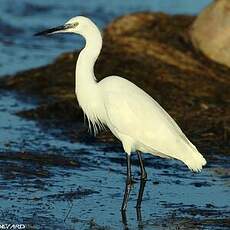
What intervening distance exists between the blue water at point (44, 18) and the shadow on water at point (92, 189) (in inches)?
199

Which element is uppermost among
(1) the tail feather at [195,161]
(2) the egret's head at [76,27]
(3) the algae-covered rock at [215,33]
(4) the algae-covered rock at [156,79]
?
(2) the egret's head at [76,27]

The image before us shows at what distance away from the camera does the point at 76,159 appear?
32.9ft

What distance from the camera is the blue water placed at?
1732 centimetres

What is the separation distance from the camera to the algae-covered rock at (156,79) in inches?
457

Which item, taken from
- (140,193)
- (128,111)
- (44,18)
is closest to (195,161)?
(140,193)

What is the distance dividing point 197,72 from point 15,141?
3.72 metres

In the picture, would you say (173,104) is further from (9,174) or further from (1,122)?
(9,174)

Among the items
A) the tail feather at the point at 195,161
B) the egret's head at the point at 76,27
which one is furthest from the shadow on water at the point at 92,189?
the egret's head at the point at 76,27

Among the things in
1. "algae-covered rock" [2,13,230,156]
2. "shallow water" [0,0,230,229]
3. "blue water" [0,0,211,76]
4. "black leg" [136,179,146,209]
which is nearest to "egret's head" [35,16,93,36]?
"shallow water" [0,0,230,229]

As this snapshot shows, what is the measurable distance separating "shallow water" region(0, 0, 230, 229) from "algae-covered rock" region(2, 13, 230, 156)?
47cm

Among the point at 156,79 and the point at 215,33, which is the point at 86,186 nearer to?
the point at 156,79

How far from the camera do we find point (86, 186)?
8.84 metres

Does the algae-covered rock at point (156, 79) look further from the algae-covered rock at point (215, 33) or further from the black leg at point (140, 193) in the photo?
the black leg at point (140, 193)

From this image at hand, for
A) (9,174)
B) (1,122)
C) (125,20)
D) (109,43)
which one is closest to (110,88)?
(9,174)
